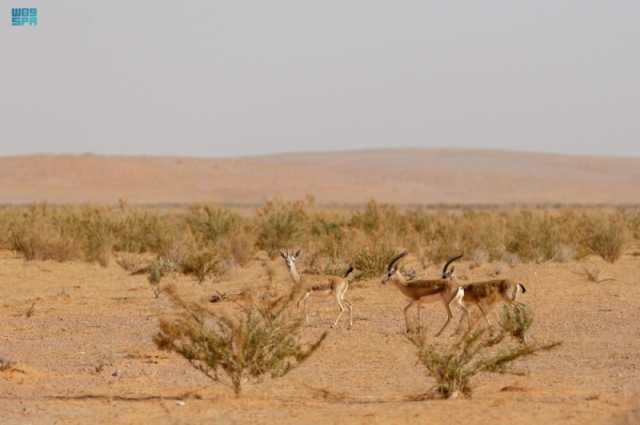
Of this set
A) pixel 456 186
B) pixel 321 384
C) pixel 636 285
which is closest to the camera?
pixel 321 384

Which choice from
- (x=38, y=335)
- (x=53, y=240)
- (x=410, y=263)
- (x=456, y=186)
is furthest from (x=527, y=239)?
(x=456, y=186)

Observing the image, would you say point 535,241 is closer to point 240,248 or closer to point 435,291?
point 240,248

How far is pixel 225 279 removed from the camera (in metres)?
25.8

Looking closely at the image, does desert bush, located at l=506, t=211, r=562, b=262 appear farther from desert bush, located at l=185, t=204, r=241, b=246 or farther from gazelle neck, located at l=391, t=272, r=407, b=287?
gazelle neck, located at l=391, t=272, r=407, b=287

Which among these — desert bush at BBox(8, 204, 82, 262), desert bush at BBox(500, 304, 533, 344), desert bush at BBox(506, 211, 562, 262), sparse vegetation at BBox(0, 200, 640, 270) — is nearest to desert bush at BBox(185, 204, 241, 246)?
sparse vegetation at BBox(0, 200, 640, 270)

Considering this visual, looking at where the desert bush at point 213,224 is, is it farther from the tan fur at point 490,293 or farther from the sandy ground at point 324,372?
the tan fur at point 490,293

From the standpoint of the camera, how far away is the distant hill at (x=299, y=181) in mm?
98812

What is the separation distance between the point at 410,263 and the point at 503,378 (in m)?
17.6

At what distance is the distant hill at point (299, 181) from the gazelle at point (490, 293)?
78.1 metres

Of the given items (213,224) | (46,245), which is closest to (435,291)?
(46,245)

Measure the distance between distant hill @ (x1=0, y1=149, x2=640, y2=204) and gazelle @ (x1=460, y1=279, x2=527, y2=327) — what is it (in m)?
78.1

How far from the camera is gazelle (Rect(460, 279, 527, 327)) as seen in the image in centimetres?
1694

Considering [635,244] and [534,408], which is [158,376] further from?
[635,244]

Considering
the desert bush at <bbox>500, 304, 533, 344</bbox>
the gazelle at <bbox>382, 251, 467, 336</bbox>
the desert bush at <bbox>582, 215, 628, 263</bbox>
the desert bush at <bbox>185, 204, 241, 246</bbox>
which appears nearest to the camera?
the desert bush at <bbox>500, 304, 533, 344</bbox>
